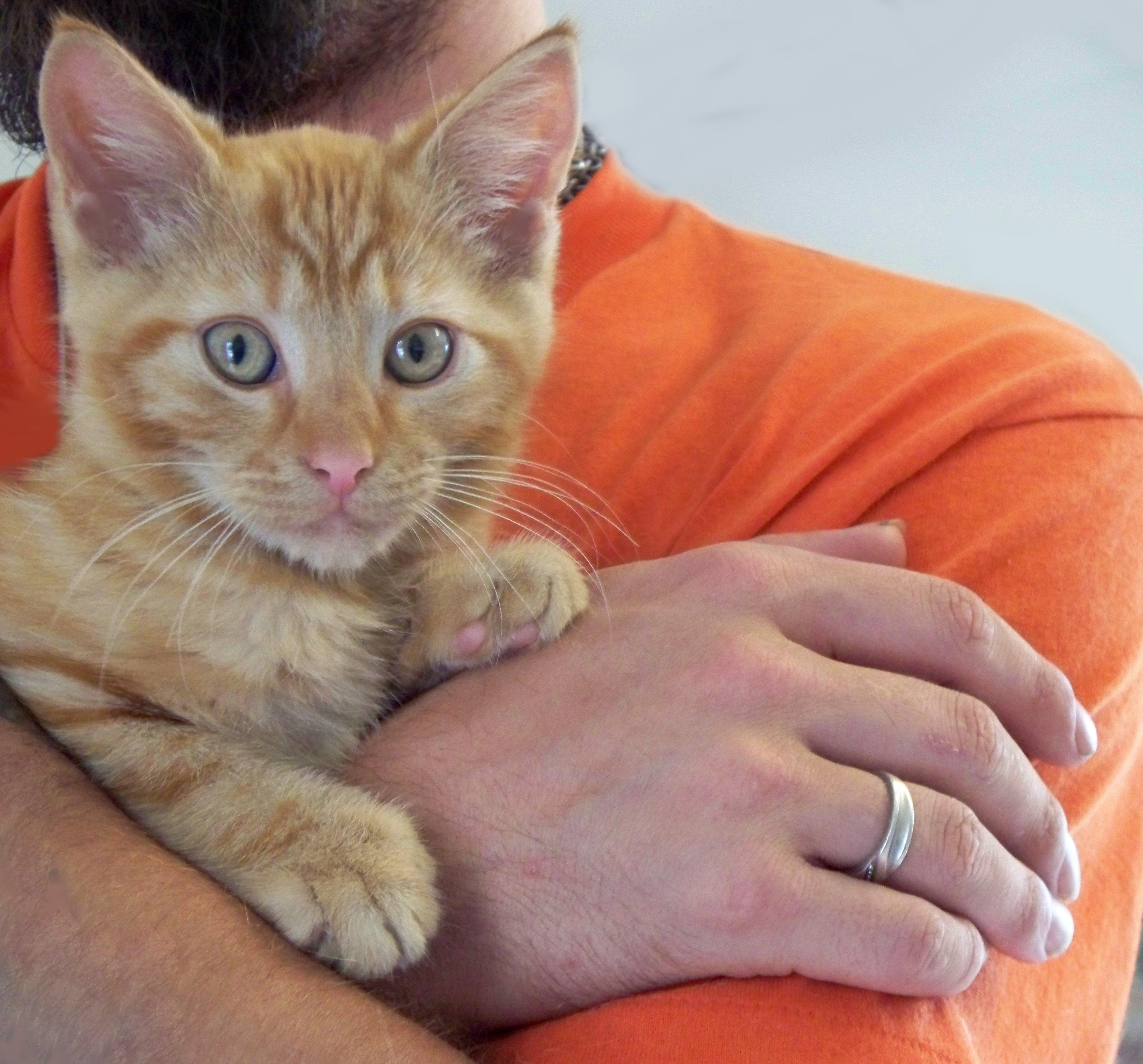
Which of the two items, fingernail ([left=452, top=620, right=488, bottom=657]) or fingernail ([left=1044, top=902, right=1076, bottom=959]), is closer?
fingernail ([left=1044, top=902, right=1076, bottom=959])

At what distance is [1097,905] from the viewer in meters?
1.02

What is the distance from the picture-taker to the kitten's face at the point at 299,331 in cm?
98

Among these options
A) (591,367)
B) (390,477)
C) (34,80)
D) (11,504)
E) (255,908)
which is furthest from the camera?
(34,80)

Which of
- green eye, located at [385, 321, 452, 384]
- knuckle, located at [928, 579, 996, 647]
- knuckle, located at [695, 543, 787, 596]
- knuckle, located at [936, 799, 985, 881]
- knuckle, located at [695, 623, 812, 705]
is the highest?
green eye, located at [385, 321, 452, 384]

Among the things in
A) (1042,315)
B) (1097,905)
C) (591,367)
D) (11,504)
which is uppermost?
(1042,315)

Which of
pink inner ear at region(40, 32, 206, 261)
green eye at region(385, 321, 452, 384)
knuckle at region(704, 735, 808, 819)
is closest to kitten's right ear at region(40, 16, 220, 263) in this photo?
pink inner ear at region(40, 32, 206, 261)

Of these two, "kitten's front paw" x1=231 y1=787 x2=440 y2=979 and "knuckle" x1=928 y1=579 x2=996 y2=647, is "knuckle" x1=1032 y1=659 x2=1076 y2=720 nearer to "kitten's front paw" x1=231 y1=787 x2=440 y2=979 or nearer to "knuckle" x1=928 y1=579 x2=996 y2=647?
"knuckle" x1=928 y1=579 x2=996 y2=647

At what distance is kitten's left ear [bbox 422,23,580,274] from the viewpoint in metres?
1.09

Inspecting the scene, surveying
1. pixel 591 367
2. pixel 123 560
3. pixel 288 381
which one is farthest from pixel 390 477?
pixel 591 367

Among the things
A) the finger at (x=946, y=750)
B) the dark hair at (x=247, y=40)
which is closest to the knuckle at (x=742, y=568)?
the finger at (x=946, y=750)

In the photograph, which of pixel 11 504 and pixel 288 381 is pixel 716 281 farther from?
pixel 11 504

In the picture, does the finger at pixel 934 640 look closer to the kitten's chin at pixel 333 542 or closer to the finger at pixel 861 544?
the finger at pixel 861 544

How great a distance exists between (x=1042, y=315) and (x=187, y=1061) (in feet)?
3.69

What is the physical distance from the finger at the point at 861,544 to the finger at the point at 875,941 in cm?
31
